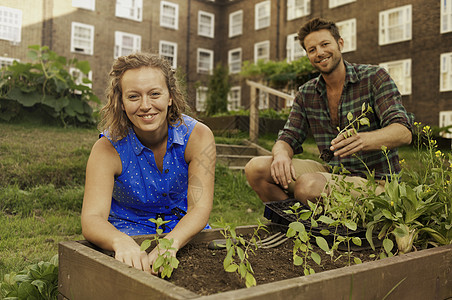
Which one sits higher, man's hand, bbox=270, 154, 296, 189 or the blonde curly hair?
the blonde curly hair

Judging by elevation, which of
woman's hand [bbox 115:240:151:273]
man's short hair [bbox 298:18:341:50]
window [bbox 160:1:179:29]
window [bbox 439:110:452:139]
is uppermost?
window [bbox 160:1:179:29]

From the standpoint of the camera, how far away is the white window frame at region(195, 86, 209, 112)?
10438 millimetres

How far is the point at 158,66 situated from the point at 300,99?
121 centimetres

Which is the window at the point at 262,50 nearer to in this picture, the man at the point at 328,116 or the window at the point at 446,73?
the window at the point at 446,73

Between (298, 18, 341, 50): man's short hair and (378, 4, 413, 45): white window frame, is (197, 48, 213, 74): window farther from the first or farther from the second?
(298, 18, 341, 50): man's short hair

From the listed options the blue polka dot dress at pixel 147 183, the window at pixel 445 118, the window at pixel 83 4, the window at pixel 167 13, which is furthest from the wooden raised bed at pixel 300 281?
the window at pixel 445 118

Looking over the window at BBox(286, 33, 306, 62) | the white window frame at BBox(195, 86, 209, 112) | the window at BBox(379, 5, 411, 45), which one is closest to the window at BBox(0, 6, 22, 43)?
the white window frame at BBox(195, 86, 209, 112)

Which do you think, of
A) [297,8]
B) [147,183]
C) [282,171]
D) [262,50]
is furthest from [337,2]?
[147,183]

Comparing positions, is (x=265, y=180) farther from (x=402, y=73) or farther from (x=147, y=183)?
(x=402, y=73)

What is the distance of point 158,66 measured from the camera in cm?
161

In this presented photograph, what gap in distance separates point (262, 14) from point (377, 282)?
17841 mm

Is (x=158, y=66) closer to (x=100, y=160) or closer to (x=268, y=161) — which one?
(x=100, y=160)

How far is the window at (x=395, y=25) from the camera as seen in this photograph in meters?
13.0

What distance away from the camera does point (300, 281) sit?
0.91 m
